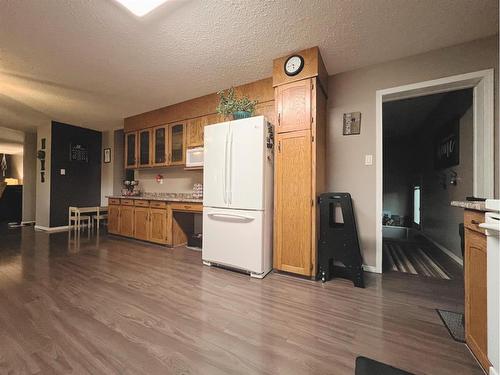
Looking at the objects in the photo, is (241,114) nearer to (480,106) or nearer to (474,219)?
(474,219)

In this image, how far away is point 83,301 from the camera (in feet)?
6.15

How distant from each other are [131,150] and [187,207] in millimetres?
2304

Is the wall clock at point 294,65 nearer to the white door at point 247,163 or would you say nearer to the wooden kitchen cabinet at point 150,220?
the white door at point 247,163

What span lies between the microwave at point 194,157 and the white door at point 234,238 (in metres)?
1.17

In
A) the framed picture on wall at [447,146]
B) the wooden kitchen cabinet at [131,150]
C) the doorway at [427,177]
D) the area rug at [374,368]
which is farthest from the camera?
the wooden kitchen cabinet at [131,150]

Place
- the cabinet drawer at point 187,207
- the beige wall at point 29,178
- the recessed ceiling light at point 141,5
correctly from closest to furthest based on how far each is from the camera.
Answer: the recessed ceiling light at point 141,5
the cabinet drawer at point 187,207
the beige wall at point 29,178

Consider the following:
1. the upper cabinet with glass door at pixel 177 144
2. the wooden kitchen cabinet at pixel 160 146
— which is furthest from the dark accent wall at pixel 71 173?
the upper cabinet with glass door at pixel 177 144

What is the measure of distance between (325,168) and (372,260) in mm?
Answer: 1234

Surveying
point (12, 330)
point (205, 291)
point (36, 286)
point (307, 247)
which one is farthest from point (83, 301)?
point (307, 247)

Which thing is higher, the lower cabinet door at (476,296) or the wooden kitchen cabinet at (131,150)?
the wooden kitchen cabinet at (131,150)

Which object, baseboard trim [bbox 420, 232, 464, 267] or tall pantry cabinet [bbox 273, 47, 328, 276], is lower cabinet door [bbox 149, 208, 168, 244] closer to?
tall pantry cabinet [bbox 273, 47, 328, 276]

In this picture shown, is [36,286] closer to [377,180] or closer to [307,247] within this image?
[307,247]

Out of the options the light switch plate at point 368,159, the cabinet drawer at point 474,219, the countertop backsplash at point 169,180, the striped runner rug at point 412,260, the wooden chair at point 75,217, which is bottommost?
the striped runner rug at point 412,260

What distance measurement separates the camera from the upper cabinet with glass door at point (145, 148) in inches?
176
